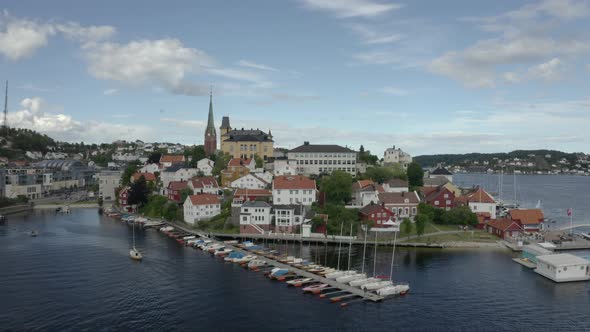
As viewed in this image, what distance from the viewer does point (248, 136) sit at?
260 ft

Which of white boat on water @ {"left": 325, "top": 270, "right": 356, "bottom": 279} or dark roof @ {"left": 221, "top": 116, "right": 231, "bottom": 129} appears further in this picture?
dark roof @ {"left": 221, "top": 116, "right": 231, "bottom": 129}

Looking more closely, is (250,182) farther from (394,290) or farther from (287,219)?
(394,290)

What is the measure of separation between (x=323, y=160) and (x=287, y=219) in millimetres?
25147

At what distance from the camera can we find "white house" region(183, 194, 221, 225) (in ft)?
180

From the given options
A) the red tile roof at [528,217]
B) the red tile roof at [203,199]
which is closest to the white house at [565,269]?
the red tile roof at [528,217]

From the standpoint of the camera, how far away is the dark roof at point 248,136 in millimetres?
78625

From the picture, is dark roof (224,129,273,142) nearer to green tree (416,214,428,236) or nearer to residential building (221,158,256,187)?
residential building (221,158,256,187)

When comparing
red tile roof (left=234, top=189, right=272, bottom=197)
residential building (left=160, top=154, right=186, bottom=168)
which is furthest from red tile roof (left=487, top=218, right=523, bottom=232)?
residential building (left=160, top=154, right=186, bottom=168)

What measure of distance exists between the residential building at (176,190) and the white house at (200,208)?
6.61 metres

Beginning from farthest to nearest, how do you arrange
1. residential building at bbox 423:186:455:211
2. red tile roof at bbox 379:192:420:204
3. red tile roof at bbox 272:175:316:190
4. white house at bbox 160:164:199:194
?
white house at bbox 160:164:199:194, residential building at bbox 423:186:455:211, red tile roof at bbox 272:175:316:190, red tile roof at bbox 379:192:420:204

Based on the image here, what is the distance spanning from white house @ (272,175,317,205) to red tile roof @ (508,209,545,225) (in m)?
23.1

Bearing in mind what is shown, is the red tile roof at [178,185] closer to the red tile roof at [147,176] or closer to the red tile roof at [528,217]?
the red tile roof at [147,176]

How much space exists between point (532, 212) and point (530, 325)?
27.4 m

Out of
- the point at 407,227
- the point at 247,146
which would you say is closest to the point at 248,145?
the point at 247,146
